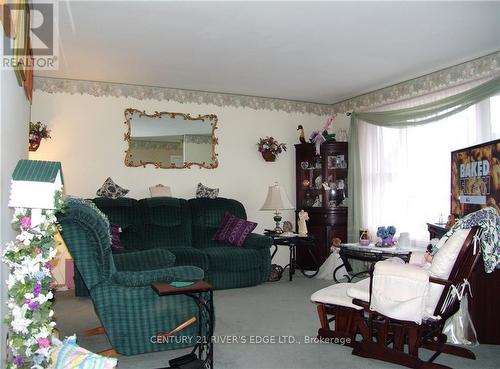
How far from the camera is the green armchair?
9.23 ft

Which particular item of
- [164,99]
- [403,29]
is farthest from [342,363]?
[164,99]

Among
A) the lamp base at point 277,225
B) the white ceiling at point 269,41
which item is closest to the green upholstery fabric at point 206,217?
the lamp base at point 277,225

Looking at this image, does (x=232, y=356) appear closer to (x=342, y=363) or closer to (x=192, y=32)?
(x=342, y=363)

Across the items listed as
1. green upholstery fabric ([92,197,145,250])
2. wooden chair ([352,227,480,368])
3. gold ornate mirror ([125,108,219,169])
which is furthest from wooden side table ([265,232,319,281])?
wooden chair ([352,227,480,368])

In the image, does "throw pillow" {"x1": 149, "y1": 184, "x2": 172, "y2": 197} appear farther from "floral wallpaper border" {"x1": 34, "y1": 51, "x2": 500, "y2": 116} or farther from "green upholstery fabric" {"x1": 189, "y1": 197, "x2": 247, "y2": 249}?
"floral wallpaper border" {"x1": 34, "y1": 51, "x2": 500, "y2": 116}

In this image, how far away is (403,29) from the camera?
3770 millimetres

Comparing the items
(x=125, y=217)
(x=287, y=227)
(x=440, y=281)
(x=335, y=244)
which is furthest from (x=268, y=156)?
(x=440, y=281)

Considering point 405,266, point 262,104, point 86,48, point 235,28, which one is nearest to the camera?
point 405,266

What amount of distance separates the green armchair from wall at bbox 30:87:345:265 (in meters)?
2.77

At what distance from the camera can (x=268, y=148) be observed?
20.9 ft

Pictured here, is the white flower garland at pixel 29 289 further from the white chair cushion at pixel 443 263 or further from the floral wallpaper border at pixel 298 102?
the floral wallpaper border at pixel 298 102

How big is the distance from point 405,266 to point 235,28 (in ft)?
7.84

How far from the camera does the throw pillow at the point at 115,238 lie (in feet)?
15.5

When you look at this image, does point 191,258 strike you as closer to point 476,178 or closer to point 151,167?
point 151,167
